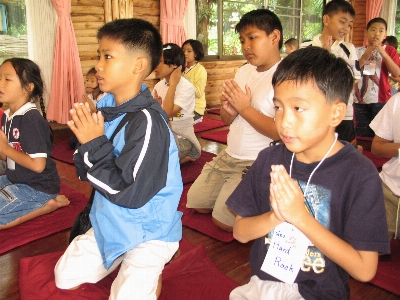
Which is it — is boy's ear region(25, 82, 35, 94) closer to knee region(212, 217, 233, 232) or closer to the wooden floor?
the wooden floor

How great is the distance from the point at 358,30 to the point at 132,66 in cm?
919

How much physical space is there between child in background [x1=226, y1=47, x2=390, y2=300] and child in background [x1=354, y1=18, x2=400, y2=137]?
147 inches

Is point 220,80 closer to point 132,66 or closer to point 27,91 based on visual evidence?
point 27,91

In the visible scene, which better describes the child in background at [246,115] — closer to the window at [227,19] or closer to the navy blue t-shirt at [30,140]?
the navy blue t-shirt at [30,140]

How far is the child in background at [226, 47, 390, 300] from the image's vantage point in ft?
3.35

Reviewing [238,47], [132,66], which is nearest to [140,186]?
[132,66]

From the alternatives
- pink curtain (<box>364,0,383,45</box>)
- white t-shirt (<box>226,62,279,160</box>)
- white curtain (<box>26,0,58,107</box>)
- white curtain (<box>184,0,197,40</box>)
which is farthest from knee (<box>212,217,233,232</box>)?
pink curtain (<box>364,0,383,45</box>)

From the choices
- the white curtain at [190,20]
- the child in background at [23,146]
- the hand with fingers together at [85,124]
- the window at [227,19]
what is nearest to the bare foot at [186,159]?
the child in background at [23,146]

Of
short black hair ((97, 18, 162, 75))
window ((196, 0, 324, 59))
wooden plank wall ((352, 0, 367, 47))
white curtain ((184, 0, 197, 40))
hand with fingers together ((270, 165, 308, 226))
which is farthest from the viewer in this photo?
wooden plank wall ((352, 0, 367, 47))

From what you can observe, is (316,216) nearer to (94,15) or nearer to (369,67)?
(369,67)

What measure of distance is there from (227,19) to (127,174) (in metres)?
6.41

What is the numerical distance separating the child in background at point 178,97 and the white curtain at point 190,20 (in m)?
3.15

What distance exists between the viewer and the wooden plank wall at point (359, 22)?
9188mm

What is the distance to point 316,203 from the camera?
1.12 meters
